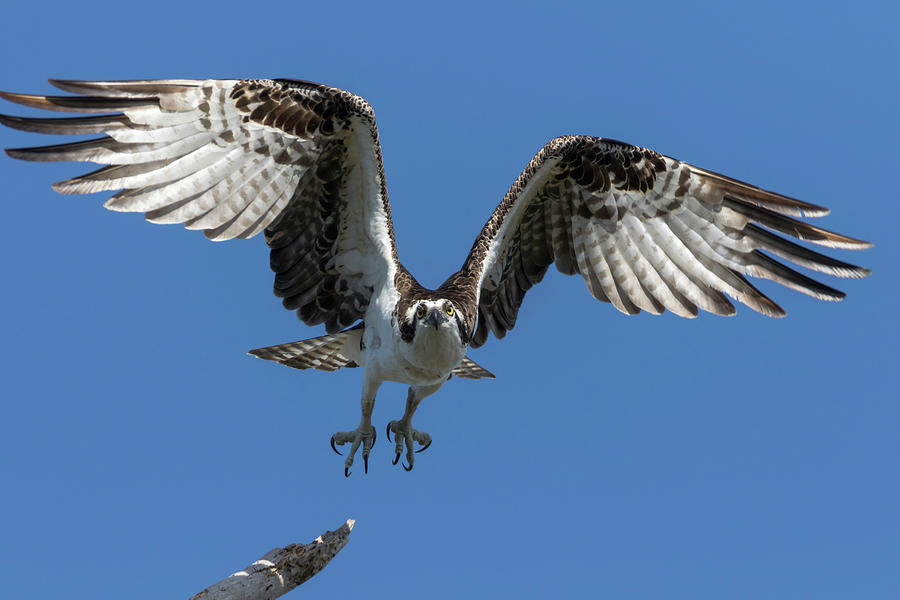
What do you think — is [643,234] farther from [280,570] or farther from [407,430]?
[280,570]

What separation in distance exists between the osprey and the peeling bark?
100 cm

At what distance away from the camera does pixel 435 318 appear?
8.08m

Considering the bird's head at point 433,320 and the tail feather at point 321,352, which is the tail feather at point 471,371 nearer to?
the tail feather at point 321,352

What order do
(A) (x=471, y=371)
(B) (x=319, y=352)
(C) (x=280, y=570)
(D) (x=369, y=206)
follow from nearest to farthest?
(C) (x=280, y=570), (D) (x=369, y=206), (B) (x=319, y=352), (A) (x=471, y=371)

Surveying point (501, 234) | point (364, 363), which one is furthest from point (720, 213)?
point (364, 363)

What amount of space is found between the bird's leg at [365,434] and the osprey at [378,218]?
1 cm

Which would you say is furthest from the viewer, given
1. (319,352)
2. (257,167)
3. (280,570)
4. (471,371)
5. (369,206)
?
(471,371)

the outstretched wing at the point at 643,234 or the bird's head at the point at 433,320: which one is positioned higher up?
the outstretched wing at the point at 643,234

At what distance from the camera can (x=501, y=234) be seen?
963 cm

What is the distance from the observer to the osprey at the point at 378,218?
7953 mm

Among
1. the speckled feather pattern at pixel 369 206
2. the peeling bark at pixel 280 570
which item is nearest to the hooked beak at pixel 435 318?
the speckled feather pattern at pixel 369 206

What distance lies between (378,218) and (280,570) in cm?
337

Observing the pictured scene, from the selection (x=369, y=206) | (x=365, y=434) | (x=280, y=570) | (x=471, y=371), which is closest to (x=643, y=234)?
(x=471, y=371)

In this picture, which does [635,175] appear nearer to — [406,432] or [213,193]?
[406,432]
